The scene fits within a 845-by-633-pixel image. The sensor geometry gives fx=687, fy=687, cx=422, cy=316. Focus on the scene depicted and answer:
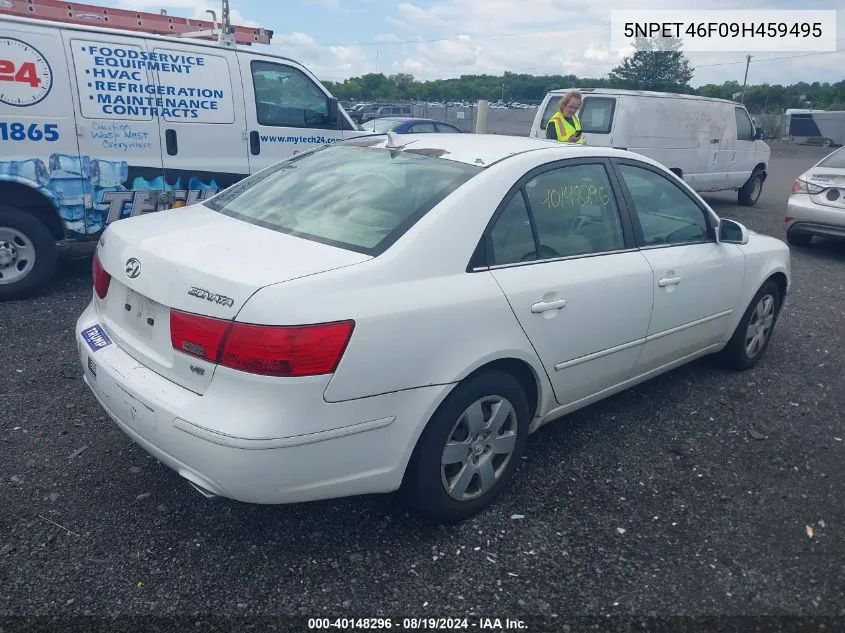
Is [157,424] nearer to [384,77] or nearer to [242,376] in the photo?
[242,376]

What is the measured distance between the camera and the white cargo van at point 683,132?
1099 cm

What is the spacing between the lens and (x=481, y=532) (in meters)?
2.98

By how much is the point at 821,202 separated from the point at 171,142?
312 inches

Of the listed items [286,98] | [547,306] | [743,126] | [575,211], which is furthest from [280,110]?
[743,126]

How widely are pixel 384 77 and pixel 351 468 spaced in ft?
186

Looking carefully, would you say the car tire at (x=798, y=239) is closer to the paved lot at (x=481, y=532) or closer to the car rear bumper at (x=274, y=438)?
the paved lot at (x=481, y=532)

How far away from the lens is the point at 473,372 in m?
2.81

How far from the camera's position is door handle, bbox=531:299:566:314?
2988 mm

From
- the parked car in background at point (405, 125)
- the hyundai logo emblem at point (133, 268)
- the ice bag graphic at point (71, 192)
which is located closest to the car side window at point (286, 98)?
the ice bag graphic at point (71, 192)

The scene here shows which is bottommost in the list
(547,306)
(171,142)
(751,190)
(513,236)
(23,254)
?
(751,190)

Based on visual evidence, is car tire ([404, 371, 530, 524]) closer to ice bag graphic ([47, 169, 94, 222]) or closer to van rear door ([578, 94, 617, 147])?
ice bag graphic ([47, 169, 94, 222])

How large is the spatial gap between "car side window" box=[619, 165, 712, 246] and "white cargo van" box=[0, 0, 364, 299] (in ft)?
13.5

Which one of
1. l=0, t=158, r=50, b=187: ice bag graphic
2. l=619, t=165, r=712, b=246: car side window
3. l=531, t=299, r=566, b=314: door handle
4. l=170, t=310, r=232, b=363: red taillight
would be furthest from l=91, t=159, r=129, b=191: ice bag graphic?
l=531, t=299, r=566, b=314: door handle

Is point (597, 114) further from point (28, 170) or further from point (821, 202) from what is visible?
point (28, 170)
